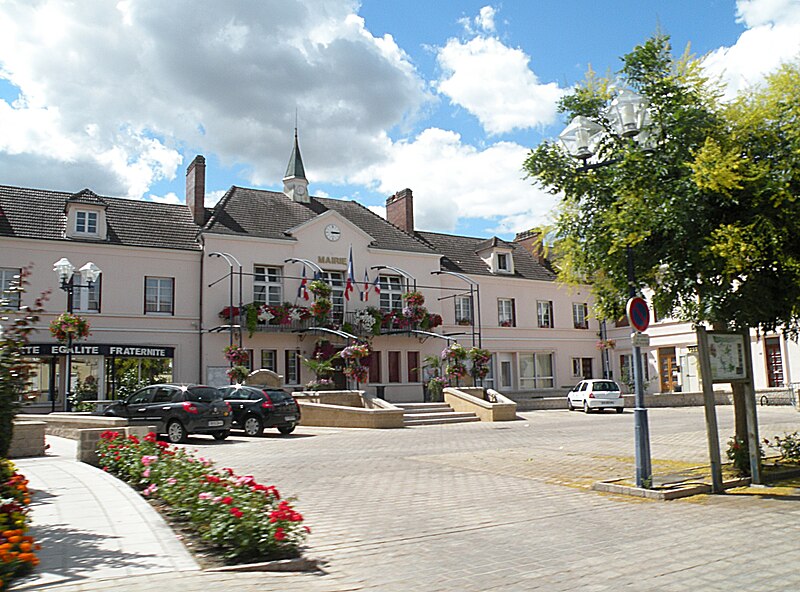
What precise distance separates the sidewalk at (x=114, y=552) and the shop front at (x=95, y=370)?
761 inches

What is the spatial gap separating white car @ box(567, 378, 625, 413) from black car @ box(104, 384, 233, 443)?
1859 centimetres

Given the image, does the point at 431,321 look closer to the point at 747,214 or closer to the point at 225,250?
the point at 225,250

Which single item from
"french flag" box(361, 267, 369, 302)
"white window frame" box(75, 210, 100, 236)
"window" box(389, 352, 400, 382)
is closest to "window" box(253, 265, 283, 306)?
"french flag" box(361, 267, 369, 302)

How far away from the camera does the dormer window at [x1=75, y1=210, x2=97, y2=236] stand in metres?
29.6

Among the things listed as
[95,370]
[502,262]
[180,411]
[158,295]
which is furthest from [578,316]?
[180,411]

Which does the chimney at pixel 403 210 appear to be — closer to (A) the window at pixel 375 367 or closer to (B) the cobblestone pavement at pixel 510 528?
(A) the window at pixel 375 367

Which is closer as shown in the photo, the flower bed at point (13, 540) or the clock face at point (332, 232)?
the flower bed at point (13, 540)

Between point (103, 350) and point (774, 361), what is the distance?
3097 centimetres

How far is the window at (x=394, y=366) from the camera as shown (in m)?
35.8

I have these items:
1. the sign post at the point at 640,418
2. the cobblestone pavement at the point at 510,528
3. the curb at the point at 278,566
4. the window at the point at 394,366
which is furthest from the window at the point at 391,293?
the curb at the point at 278,566

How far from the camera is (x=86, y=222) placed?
2980cm

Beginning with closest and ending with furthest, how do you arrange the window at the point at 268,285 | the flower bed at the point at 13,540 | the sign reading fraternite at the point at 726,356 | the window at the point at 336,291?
1. the flower bed at the point at 13,540
2. the sign reading fraternite at the point at 726,356
3. the window at the point at 268,285
4. the window at the point at 336,291

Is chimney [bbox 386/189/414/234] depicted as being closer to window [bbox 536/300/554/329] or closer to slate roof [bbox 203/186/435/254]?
slate roof [bbox 203/186/435/254]

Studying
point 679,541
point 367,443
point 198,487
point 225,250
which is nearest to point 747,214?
point 679,541
